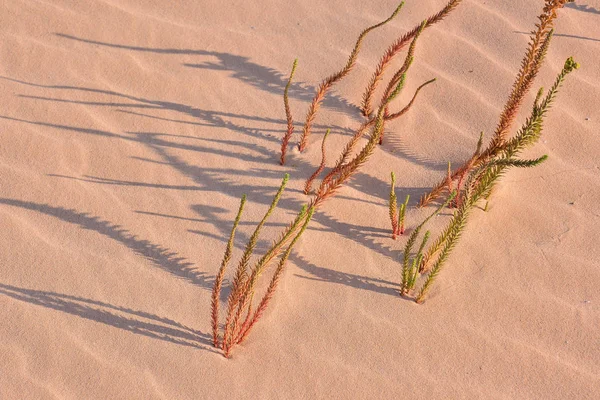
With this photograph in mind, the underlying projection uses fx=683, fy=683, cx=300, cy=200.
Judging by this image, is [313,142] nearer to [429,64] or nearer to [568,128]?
[429,64]

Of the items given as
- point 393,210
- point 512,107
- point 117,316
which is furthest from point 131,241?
point 512,107

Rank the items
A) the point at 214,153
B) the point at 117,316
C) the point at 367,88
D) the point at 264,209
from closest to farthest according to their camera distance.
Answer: the point at 117,316, the point at 264,209, the point at 214,153, the point at 367,88

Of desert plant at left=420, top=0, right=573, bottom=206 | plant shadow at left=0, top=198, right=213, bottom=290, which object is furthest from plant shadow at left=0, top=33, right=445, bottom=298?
desert plant at left=420, top=0, right=573, bottom=206

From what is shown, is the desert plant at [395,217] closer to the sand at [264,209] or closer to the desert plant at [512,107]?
the sand at [264,209]

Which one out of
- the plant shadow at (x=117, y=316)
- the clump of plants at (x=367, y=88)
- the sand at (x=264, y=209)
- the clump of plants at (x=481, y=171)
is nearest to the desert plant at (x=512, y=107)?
the clump of plants at (x=481, y=171)

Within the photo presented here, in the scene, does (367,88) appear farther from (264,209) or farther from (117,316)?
(117,316)

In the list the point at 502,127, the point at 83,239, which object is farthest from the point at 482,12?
the point at 83,239

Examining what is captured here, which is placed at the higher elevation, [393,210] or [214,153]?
[393,210]
